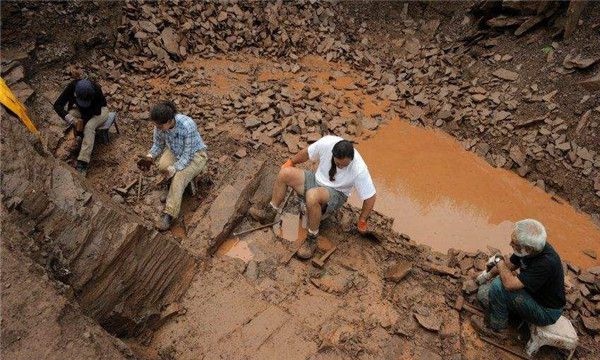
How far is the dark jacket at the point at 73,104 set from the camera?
17.5ft

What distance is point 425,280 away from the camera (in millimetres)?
4758

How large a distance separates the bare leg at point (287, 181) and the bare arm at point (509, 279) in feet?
7.54

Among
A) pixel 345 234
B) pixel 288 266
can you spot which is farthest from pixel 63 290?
pixel 345 234

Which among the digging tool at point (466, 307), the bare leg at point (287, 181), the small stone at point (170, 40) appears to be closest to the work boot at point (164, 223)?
the bare leg at point (287, 181)

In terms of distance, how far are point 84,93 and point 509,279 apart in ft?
17.6

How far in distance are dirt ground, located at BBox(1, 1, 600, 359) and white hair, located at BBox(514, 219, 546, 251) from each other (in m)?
1.24

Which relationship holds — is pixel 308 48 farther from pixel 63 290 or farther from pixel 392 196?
pixel 63 290

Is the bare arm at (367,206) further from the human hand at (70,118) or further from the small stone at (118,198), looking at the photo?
the human hand at (70,118)

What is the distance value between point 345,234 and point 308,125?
2594mm

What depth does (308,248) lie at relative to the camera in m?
4.76

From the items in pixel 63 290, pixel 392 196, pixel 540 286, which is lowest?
pixel 392 196

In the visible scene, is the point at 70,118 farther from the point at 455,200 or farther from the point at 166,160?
the point at 455,200

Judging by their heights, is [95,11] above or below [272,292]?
above

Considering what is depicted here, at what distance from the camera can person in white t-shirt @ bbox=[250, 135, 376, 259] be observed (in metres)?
4.57
